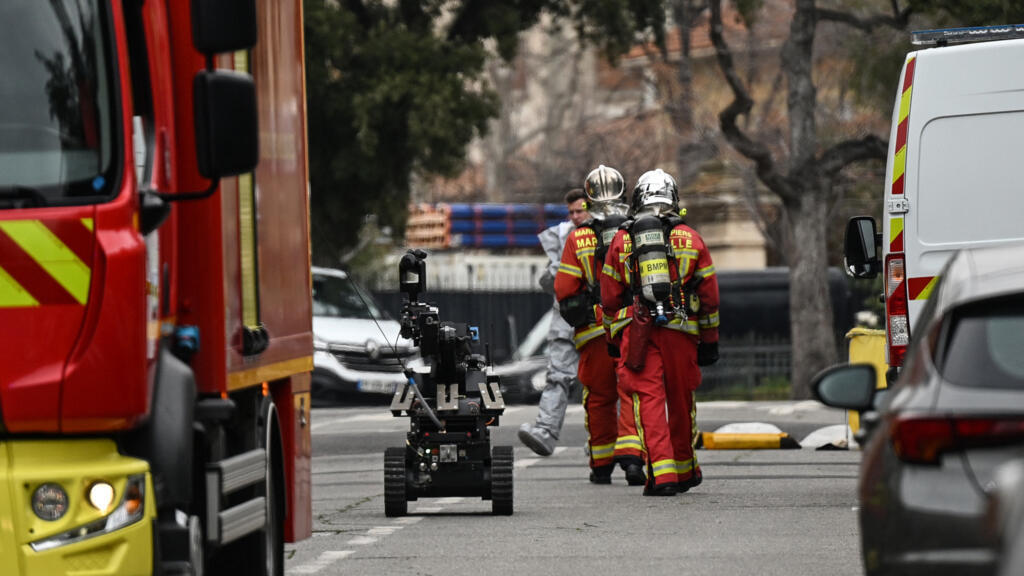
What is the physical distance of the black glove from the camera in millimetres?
12820

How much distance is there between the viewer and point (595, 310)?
13.6 metres

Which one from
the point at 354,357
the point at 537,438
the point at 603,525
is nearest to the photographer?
the point at 603,525

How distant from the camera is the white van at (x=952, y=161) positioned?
1094 centimetres

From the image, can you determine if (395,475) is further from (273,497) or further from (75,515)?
(75,515)

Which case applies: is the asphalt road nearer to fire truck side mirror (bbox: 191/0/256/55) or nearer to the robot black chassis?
the robot black chassis

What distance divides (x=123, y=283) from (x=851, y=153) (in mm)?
21408

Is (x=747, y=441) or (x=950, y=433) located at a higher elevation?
(x=950, y=433)

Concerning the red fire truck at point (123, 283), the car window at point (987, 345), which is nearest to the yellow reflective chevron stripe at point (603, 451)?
the red fire truck at point (123, 283)

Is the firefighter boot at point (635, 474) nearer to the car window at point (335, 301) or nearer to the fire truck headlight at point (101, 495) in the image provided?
the fire truck headlight at point (101, 495)

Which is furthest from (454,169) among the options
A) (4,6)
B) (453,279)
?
(4,6)

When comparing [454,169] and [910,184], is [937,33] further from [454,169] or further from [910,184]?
[454,169]

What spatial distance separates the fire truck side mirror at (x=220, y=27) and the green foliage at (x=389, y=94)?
18.7 m

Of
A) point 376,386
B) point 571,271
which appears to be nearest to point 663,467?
point 571,271

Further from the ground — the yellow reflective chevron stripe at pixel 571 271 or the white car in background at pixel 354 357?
the yellow reflective chevron stripe at pixel 571 271
